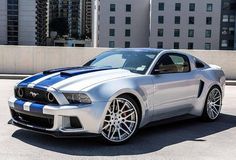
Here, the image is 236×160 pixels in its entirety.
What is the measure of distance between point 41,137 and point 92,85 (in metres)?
1.25

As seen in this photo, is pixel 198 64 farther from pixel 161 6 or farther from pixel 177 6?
pixel 177 6

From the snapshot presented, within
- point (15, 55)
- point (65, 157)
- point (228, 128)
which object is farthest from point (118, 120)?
point (15, 55)

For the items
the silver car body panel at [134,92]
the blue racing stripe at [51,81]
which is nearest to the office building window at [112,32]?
the silver car body panel at [134,92]

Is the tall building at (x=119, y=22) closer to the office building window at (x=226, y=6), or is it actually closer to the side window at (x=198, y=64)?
the office building window at (x=226, y=6)

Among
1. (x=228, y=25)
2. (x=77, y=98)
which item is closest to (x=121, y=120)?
(x=77, y=98)

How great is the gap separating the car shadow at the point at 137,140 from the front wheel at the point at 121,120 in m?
0.13

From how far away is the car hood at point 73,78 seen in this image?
5.66 meters

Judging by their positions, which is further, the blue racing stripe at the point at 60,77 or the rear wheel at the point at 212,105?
the rear wheel at the point at 212,105

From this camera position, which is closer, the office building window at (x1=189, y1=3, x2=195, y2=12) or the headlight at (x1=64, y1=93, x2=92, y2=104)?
the headlight at (x1=64, y1=93, x2=92, y2=104)

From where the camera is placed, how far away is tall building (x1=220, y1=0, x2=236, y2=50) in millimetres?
92938

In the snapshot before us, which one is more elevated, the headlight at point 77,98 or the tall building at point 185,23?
the tall building at point 185,23

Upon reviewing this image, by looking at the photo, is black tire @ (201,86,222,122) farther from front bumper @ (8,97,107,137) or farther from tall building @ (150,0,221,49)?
tall building @ (150,0,221,49)

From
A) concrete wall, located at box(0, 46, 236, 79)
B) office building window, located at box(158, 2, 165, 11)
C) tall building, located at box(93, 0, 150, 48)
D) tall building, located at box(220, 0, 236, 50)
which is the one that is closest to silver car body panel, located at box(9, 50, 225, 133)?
concrete wall, located at box(0, 46, 236, 79)

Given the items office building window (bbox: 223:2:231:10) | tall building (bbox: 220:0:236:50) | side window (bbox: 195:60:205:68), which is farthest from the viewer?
tall building (bbox: 220:0:236:50)
